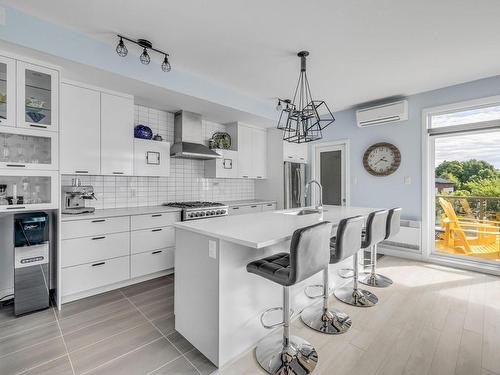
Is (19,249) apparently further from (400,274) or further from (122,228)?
(400,274)

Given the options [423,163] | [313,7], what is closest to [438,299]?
[423,163]

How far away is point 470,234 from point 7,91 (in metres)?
5.92

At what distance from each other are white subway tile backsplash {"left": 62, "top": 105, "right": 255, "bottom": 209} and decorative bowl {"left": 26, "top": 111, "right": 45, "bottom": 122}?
3.07 feet

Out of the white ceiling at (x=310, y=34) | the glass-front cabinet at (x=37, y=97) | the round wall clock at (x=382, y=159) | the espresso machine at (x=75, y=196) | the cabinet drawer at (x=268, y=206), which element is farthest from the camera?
the cabinet drawer at (x=268, y=206)

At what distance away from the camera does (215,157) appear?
4.14 meters

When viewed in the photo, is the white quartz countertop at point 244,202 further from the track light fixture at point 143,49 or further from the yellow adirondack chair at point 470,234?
the yellow adirondack chair at point 470,234

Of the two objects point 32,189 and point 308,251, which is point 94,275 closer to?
point 32,189

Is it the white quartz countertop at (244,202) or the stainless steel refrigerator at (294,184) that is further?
the stainless steel refrigerator at (294,184)

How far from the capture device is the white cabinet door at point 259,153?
500 centimetres

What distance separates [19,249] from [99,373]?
58.8 inches

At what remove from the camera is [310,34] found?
238 cm

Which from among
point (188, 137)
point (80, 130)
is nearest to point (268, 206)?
point (188, 137)

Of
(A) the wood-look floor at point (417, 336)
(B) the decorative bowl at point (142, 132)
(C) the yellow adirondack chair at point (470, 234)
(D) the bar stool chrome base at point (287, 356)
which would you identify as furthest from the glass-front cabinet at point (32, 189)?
(C) the yellow adirondack chair at point (470, 234)

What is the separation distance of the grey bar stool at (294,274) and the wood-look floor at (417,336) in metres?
0.09
